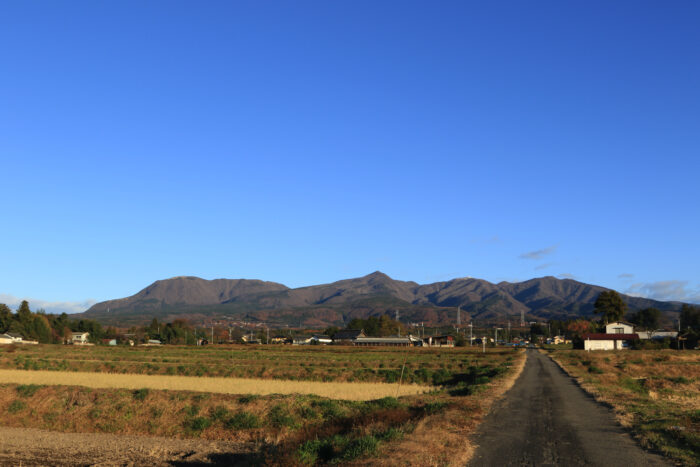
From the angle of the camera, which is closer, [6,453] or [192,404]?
[6,453]

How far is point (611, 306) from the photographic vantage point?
15800cm

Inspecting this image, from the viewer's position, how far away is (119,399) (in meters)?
29.7

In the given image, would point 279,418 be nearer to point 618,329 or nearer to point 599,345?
point 599,345

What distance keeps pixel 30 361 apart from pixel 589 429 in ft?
210

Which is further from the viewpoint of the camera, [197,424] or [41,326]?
[41,326]

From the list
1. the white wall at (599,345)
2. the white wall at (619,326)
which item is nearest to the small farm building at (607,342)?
the white wall at (599,345)

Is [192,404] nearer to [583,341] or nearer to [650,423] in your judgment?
[650,423]

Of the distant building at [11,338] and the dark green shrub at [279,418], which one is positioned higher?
the dark green shrub at [279,418]

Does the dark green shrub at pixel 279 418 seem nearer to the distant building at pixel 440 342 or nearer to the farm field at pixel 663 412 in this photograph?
the farm field at pixel 663 412

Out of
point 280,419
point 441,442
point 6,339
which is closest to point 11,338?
point 6,339

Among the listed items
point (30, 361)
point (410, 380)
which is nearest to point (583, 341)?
point (410, 380)

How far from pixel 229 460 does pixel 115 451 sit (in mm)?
4652

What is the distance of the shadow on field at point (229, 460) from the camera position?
19.3 meters

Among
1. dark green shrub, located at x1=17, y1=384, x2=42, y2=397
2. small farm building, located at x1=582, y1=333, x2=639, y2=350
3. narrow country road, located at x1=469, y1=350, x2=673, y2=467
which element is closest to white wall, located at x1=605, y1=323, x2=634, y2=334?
small farm building, located at x1=582, y1=333, x2=639, y2=350
